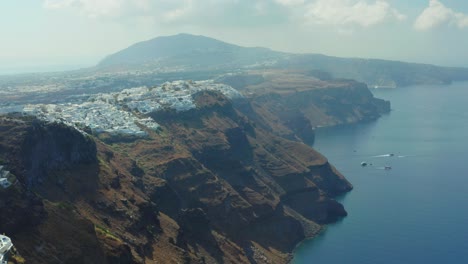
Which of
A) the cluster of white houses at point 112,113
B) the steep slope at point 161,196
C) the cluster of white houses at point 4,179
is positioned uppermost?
the cluster of white houses at point 4,179

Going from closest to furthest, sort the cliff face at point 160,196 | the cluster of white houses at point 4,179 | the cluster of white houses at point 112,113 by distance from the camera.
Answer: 1. the cluster of white houses at point 4,179
2. the cliff face at point 160,196
3. the cluster of white houses at point 112,113

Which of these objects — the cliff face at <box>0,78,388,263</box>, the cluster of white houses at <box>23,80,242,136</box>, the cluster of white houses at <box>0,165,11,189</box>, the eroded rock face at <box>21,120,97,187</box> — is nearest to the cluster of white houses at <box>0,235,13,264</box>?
the cliff face at <box>0,78,388,263</box>

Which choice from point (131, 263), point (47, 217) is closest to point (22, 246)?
point (47, 217)

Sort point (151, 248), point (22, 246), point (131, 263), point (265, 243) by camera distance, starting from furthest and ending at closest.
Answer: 1. point (265, 243)
2. point (151, 248)
3. point (131, 263)
4. point (22, 246)

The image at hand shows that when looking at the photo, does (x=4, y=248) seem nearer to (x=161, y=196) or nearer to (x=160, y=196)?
(x=160, y=196)

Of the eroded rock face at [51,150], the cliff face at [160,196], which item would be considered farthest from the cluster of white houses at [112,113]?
the eroded rock face at [51,150]

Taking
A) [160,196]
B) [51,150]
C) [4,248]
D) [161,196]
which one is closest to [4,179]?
[4,248]

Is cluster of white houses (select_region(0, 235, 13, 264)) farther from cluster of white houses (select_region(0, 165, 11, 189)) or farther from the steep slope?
cluster of white houses (select_region(0, 165, 11, 189))

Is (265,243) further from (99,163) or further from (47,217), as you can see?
(47,217)

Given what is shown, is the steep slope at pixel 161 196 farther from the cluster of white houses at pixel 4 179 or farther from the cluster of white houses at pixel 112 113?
the cluster of white houses at pixel 112 113
